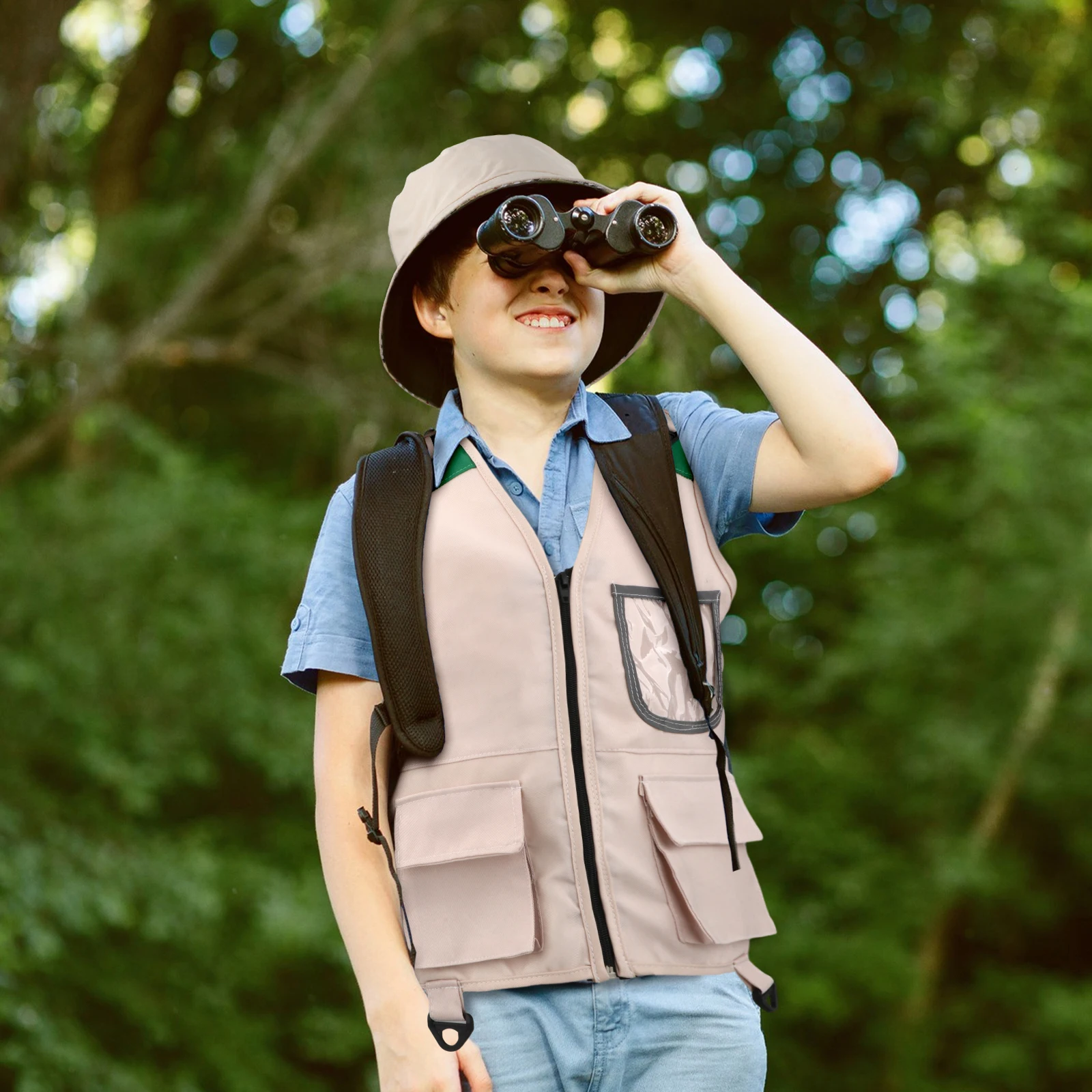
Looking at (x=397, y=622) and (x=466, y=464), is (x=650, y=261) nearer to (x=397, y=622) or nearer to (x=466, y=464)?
(x=466, y=464)

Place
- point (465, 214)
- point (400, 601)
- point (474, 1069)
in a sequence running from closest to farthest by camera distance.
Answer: point (474, 1069) → point (400, 601) → point (465, 214)

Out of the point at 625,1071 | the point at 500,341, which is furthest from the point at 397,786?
the point at 500,341

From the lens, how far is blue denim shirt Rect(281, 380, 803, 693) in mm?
1574

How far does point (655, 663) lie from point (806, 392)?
1.10ft

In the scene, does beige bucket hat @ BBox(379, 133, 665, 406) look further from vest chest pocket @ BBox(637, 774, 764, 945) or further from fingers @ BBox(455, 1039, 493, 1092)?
fingers @ BBox(455, 1039, 493, 1092)

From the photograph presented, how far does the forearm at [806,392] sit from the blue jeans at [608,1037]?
578mm

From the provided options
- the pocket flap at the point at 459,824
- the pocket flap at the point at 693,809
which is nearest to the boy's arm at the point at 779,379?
the pocket flap at the point at 693,809

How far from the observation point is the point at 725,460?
5.32 feet

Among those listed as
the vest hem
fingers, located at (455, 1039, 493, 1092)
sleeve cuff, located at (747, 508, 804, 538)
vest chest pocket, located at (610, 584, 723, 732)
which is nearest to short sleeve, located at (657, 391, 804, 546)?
sleeve cuff, located at (747, 508, 804, 538)

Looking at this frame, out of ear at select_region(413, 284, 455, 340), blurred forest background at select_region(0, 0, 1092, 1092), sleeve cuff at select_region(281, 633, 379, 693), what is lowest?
sleeve cuff at select_region(281, 633, 379, 693)

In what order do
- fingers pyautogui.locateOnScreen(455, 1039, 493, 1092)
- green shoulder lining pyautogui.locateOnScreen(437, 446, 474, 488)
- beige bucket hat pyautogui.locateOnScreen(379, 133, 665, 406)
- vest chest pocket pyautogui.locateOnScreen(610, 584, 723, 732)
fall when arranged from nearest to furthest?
fingers pyautogui.locateOnScreen(455, 1039, 493, 1092), vest chest pocket pyautogui.locateOnScreen(610, 584, 723, 732), green shoulder lining pyautogui.locateOnScreen(437, 446, 474, 488), beige bucket hat pyautogui.locateOnScreen(379, 133, 665, 406)

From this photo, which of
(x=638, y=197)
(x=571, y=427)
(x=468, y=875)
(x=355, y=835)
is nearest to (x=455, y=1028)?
(x=468, y=875)

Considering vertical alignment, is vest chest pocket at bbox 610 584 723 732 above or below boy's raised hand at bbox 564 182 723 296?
below

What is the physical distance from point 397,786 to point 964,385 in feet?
19.2
